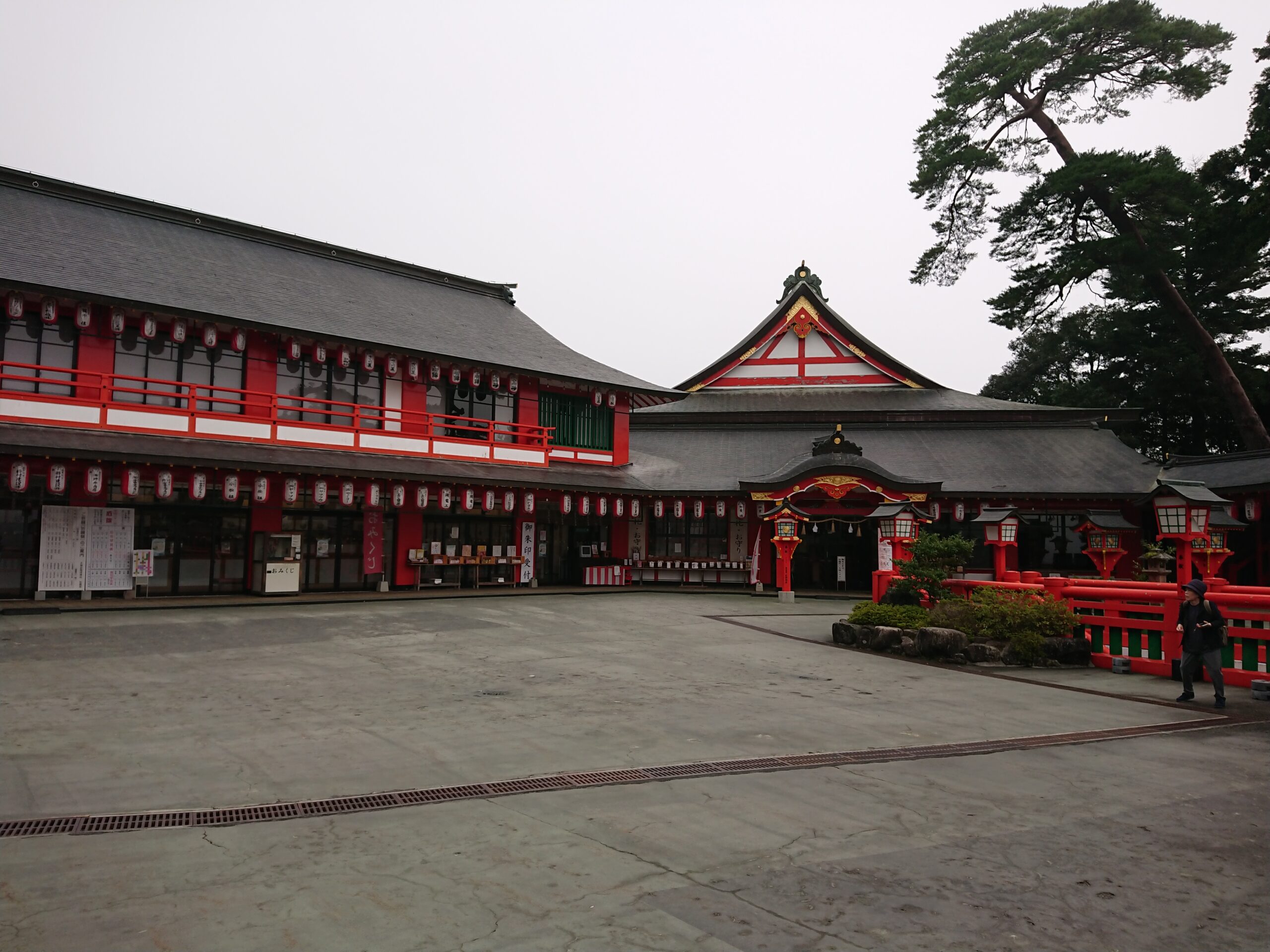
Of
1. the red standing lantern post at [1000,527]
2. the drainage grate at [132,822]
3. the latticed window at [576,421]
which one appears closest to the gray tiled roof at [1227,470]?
the red standing lantern post at [1000,527]

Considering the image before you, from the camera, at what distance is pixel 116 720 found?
28.1 ft

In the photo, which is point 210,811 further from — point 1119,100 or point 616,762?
point 1119,100

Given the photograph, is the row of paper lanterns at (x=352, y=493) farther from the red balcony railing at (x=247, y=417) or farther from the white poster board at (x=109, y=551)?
the red balcony railing at (x=247, y=417)

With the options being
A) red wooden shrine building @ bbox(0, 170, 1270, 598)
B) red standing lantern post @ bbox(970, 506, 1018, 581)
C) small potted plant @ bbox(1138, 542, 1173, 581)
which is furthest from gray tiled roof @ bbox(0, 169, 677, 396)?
small potted plant @ bbox(1138, 542, 1173, 581)

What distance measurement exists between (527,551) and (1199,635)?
714 inches

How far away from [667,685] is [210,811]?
6478 mm

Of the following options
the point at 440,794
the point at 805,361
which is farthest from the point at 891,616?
the point at 805,361

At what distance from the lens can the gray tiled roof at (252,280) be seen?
19.3 m

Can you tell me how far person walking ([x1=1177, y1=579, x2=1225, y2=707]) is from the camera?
1133 centimetres

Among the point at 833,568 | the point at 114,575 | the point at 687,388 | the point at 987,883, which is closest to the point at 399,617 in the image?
the point at 114,575

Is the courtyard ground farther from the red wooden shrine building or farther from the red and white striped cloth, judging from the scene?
the red and white striped cloth

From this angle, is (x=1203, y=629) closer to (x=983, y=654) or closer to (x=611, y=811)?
(x=983, y=654)

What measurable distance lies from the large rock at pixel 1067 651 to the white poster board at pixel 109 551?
18.8 meters

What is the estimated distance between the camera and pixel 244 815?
6.02 metres
